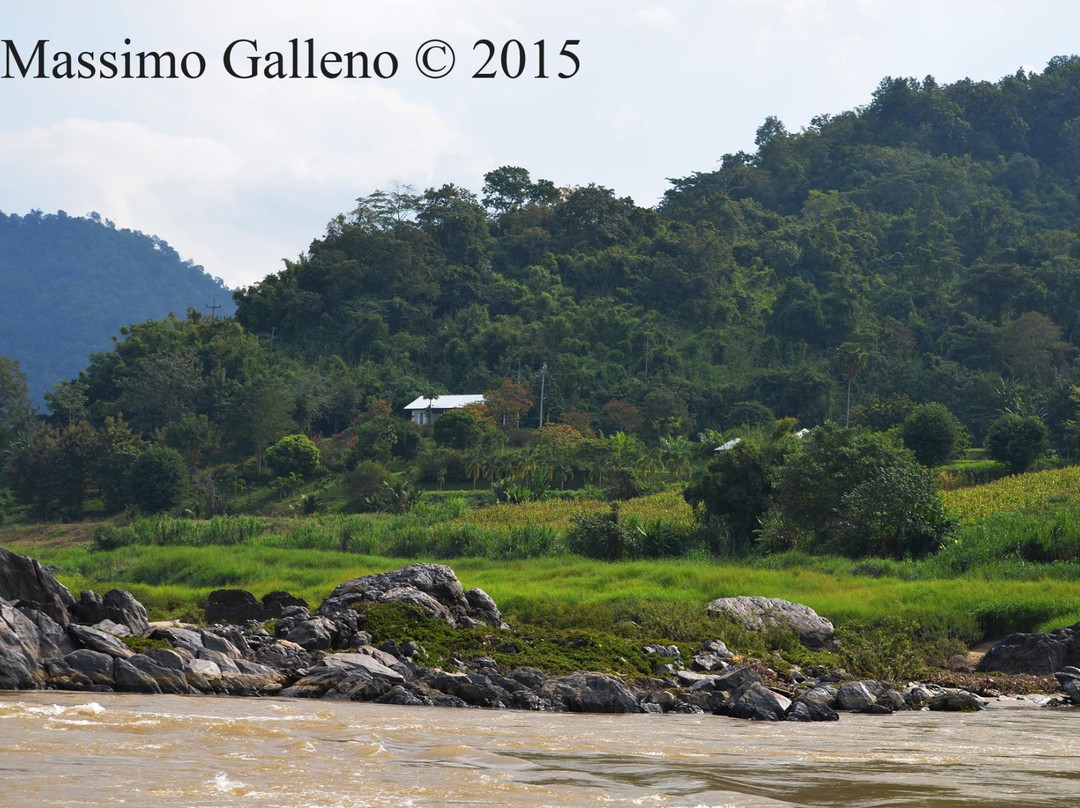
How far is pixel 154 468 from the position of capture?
2175 inches

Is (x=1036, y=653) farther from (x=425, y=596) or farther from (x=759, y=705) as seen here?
(x=425, y=596)

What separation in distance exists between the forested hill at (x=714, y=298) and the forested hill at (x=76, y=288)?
59.9m

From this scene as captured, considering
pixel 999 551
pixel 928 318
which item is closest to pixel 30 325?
pixel 928 318

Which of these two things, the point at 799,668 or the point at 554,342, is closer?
the point at 799,668

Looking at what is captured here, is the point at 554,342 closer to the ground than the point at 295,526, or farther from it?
farther from it

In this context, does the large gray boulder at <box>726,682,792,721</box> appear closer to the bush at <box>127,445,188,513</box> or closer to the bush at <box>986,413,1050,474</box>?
the bush at <box>986,413,1050,474</box>

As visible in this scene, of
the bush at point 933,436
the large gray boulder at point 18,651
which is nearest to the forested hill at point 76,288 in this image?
the bush at point 933,436

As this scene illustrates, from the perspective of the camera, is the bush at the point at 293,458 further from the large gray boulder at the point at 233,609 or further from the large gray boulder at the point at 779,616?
the large gray boulder at the point at 779,616

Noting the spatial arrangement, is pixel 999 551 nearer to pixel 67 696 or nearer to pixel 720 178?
pixel 67 696

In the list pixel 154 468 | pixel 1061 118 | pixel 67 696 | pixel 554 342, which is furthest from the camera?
pixel 1061 118

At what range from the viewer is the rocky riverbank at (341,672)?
15672 millimetres

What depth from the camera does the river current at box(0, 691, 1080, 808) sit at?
986 centimetres

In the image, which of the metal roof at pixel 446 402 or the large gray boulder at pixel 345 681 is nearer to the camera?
the large gray boulder at pixel 345 681

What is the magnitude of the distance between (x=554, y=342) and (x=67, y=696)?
57912 millimetres
